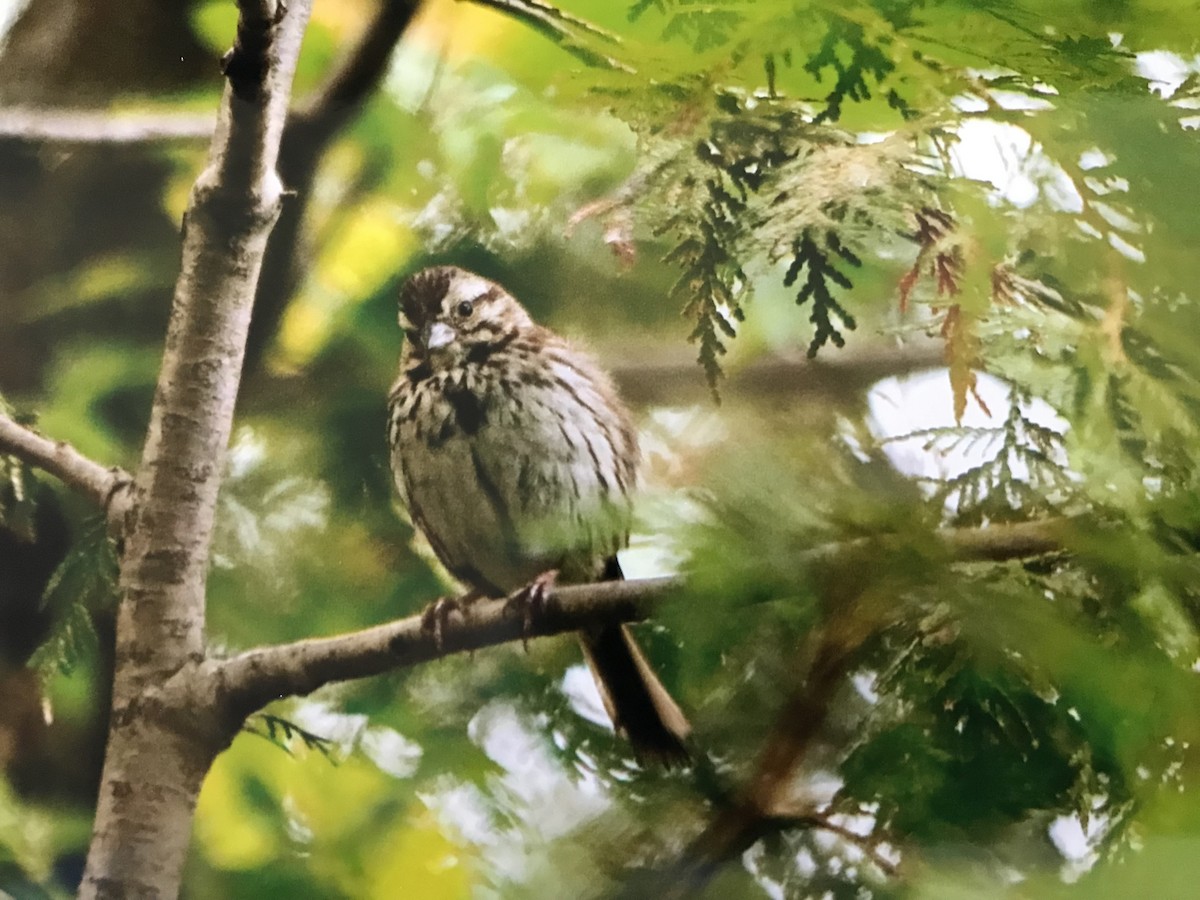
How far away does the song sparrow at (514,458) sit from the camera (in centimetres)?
60

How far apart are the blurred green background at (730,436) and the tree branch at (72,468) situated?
0.01m

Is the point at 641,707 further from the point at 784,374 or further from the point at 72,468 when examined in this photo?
the point at 72,468

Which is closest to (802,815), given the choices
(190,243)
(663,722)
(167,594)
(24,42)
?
(663,722)

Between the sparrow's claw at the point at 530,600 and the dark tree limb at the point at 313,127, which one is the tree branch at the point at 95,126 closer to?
the dark tree limb at the point at 313,127

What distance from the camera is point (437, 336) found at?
0.67 metres

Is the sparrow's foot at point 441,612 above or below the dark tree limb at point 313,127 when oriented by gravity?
below

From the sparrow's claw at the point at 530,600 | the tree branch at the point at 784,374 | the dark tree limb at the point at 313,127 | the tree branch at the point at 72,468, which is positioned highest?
the dark tree limb at the point at 313,127

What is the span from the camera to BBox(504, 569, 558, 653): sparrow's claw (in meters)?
0.61

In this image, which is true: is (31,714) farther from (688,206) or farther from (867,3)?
(867,3)

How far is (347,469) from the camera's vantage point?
0.66 meters

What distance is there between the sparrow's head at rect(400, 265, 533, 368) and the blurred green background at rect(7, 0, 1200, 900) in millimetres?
17

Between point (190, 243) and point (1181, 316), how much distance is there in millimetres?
683

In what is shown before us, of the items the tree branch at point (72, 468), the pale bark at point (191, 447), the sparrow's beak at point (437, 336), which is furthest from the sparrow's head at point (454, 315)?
the tree branch at point (72, 468)

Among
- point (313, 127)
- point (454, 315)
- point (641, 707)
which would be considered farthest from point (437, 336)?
point (641, 707)
